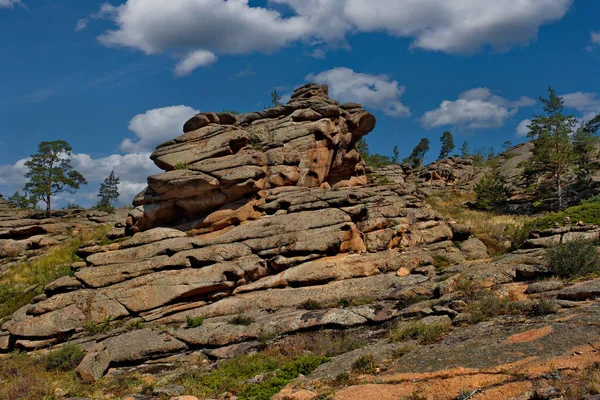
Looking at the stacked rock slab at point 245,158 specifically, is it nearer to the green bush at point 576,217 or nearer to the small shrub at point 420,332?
the green bush at point 576,217

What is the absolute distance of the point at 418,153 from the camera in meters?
114

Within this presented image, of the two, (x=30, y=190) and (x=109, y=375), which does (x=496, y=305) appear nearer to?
(x=109, y=375)

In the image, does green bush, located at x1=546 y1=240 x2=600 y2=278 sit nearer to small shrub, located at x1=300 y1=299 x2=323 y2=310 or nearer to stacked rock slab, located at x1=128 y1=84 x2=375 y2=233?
small shrub, located at x1=300 y1=299 x2=323 y2=310

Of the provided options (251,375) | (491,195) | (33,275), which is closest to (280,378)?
(251,375)

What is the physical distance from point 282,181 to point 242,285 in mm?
11989

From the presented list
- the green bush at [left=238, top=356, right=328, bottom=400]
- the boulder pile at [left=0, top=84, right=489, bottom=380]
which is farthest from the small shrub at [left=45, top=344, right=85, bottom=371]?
the green bush at [left=238, top=356, right=328, bottom=400]

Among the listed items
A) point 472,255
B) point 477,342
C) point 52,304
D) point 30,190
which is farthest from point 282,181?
point 30,190

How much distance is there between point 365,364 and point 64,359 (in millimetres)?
13988

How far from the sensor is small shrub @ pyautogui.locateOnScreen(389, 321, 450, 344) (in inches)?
525

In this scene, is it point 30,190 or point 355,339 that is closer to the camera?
point 355,339

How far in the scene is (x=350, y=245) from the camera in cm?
2494

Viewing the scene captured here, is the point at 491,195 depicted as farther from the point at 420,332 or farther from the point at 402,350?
the point at 402,350

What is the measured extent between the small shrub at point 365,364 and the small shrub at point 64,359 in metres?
13.0

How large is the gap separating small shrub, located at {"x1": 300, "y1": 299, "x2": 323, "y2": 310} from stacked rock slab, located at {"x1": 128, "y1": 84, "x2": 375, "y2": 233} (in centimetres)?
1290
